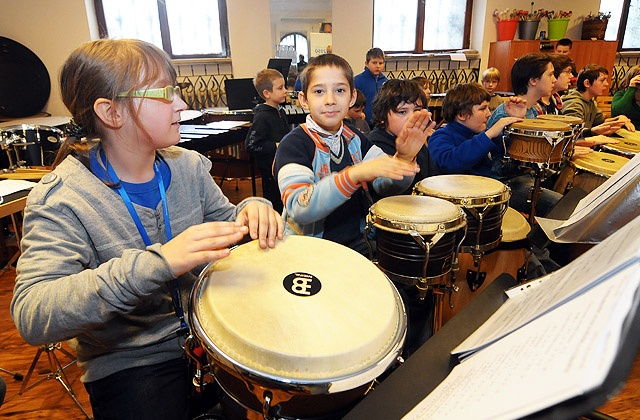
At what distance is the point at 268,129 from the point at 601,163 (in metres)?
2.56

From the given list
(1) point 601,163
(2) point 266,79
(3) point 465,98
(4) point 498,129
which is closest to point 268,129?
(2) point 266,79

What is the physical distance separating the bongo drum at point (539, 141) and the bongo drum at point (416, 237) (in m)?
1.27

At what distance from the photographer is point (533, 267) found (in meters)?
2.26

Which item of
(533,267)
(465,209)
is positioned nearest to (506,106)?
(533,267)

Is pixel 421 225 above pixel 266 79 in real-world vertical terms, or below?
below

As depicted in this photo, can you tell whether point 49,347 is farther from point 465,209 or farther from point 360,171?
point 465,209

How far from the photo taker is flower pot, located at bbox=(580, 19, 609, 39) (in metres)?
6.86

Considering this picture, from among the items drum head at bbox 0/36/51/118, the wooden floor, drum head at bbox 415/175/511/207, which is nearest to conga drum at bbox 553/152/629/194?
drum head at bbox 415/175/511/207

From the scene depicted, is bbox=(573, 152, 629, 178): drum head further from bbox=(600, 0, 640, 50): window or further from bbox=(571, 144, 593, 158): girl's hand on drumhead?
bbox=(600, 0, 640, 50): window

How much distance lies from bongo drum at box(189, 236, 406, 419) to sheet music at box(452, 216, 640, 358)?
182 mm

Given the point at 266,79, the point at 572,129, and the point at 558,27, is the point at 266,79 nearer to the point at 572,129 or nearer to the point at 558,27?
the point at 572,129

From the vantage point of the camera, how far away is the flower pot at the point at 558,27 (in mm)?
6727

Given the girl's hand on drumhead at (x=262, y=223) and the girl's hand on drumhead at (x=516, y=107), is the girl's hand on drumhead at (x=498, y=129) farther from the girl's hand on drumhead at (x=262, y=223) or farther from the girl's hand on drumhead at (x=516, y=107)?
the girl's hand on drumhead at (x=262, y=223)

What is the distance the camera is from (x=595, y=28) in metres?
6.90
